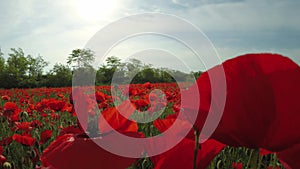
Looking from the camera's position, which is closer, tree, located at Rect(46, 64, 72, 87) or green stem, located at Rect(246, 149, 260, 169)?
green stem, located at Rect(246, 149, 260, 169)

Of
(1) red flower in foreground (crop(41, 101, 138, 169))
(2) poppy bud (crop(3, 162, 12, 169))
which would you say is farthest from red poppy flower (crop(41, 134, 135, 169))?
(2) poppy bud (crop(3, 162, 12, 169))

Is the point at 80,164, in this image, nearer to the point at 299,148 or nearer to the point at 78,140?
the point at 78,140

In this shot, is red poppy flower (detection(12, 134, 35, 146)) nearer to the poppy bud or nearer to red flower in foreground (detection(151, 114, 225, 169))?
the poppy bud

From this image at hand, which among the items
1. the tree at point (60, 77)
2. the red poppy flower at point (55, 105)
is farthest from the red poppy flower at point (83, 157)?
the tree at point (60, 77)

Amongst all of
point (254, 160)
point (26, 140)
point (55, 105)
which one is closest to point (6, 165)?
point (26, 140)

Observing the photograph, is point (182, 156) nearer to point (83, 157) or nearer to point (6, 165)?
point (83, 157)

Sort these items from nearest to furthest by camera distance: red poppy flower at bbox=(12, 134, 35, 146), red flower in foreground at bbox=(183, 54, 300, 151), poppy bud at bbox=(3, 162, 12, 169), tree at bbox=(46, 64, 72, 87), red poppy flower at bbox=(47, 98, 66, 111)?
red flower in foreground at bbox=(183, 54, 300, 151) < poppy bud at bbox=(3, 162, 12, 169) < red poppy flower at bbox=(12, 134, 35, 146) < red poppy flower at bbox=(47, 98, 66, 111) < tree at bbox=(46, 64, 72, 87)

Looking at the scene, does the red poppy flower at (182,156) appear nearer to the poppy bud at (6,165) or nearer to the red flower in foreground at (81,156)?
the red flower in foreground at (81,156)

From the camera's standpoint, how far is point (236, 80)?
8.8 inches

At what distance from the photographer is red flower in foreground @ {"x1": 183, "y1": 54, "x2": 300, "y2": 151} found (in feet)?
0.71

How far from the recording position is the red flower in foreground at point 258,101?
0.22m

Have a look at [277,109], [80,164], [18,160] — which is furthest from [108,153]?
[18,160]

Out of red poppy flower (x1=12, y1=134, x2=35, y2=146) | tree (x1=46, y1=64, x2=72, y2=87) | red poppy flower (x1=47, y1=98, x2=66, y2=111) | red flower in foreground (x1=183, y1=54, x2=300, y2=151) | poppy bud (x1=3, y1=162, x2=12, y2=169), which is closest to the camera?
red flower in foreground (x1=183, y1=54, x2=300, y2=151)

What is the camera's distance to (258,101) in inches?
9.1
